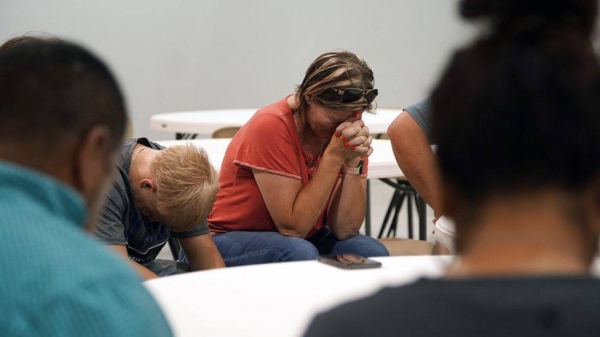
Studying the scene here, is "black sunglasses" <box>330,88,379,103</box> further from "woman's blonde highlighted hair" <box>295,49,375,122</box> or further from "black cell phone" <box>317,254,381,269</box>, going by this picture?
"black cell phone" <box>317,254,381,269</box>

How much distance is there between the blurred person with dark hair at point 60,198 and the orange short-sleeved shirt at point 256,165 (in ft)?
5.45

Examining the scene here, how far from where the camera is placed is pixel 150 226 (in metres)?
2.26

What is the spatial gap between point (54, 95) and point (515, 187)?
53 cm

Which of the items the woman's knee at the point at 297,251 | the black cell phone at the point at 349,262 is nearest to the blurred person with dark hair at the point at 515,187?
the black cell phone at the point at 349,262

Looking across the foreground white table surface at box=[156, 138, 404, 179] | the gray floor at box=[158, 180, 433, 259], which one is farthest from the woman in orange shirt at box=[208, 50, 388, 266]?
the gray floor at box=[158, 180, 433, 259]

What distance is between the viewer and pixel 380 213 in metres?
6.05

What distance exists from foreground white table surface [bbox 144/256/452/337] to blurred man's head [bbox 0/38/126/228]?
41cm

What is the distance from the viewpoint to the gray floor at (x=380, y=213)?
5.28 metres

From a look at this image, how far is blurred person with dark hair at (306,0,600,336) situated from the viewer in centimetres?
58

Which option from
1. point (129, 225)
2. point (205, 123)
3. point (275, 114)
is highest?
point (275, 114)

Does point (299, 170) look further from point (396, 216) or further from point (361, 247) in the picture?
point (396, 216)

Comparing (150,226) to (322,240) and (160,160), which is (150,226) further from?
(322,240)

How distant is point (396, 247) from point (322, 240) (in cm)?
41

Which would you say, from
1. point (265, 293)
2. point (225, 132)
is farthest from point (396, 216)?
point (265, 293)
